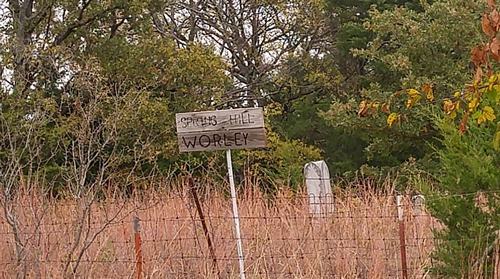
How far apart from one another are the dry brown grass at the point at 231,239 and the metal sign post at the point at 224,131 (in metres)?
0.80

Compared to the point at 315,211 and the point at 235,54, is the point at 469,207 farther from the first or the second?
the point at 235,54

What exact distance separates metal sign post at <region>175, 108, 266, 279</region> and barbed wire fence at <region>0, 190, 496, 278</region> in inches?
A: 27.2

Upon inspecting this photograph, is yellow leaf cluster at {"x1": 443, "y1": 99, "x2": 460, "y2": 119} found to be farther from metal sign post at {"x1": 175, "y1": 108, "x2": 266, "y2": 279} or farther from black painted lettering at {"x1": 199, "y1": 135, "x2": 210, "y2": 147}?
black painted lettering at {"x1": 199, "y1": 135, "x2": 210, "y2": 147}

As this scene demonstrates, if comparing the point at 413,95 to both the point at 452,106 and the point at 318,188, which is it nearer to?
the point at 452,106

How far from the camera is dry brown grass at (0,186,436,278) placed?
5605mm

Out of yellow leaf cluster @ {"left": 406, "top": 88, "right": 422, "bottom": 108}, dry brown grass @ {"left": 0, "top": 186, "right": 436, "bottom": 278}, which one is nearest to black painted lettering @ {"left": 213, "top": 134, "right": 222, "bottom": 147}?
dry brown grass @ {"left": 0, "top": 186, "right": 436, "bottom": 278}

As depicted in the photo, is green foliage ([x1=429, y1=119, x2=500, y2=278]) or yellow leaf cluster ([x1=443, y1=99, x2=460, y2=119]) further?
green foliage ([x1=429, y1=119, x2=500, y2=278])

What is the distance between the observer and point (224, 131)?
199 inches

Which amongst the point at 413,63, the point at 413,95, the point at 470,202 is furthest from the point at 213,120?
the point at 413,63

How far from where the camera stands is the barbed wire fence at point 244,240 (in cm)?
559

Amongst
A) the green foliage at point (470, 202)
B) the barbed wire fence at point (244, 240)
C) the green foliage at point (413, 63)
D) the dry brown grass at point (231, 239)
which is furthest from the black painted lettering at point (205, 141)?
the green foliage at point (413, 63)

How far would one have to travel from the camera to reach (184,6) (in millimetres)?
18594

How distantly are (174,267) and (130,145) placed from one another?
27.2 feet

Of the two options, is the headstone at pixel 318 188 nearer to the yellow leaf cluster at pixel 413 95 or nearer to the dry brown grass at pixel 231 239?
the dry brown grass at pixel 231 239
